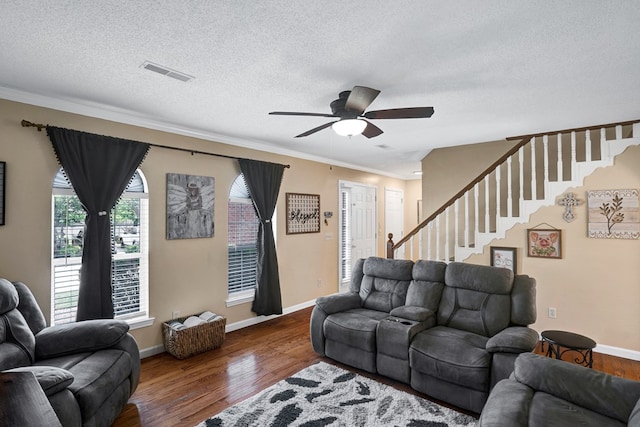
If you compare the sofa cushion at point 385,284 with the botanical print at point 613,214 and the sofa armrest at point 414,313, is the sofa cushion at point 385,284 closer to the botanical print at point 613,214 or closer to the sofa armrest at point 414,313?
the sofa armrest at point 414,313

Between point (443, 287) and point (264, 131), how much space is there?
2.72 metres

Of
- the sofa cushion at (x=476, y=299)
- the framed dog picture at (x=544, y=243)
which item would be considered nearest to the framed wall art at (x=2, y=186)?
the sofa cushion at (x=476, y=299)

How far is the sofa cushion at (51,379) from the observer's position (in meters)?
1.79

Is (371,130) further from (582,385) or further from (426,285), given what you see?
(582,385)

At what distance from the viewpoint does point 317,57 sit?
2.26 metres

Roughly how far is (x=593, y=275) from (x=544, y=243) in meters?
0.58

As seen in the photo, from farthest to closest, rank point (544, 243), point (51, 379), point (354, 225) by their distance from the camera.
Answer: point (354, 225) → point (544, 243) → point (51, 379)

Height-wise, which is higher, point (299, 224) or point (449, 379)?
point (299, 224)

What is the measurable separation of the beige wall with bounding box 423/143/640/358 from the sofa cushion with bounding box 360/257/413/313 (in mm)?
1498

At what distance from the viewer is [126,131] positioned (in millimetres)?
3500

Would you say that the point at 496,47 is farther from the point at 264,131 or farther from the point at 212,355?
the point at 212,355

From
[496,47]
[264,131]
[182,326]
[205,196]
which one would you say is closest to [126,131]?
[205,196]

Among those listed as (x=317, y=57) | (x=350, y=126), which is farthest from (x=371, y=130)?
(x=317, y=57)

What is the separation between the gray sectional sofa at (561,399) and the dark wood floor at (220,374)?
1140 mm
